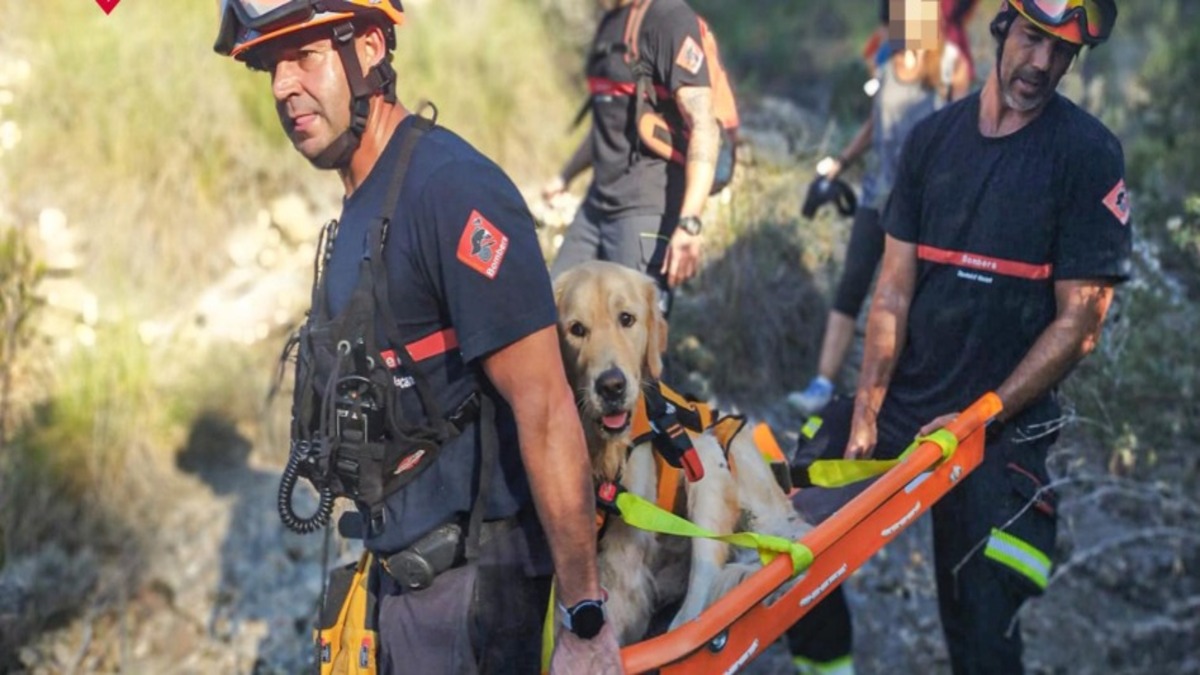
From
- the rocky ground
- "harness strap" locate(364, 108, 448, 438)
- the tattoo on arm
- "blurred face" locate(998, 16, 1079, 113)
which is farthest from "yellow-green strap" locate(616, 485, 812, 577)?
the rocky ground

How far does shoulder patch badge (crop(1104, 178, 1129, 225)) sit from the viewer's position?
3832 mm

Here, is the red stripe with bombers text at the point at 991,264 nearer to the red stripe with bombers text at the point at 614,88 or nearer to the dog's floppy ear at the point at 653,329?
the dog's floppy ear at the point at 653,329

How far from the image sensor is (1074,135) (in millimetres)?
3875

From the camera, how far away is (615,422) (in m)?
3.61

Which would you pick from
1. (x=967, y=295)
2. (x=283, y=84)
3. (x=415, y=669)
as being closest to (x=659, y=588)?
(x=415, y=669)

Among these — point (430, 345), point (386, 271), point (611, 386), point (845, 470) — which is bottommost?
point (845, 470)

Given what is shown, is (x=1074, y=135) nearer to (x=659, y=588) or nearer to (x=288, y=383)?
(x=659, y=588)

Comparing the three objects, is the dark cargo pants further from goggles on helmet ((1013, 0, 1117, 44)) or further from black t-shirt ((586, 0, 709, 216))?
black t-shirt ((586, 0, 709, 216))

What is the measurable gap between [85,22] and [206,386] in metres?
2.66

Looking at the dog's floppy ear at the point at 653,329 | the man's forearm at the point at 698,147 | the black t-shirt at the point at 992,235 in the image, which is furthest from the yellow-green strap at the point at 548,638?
the man's forearm at the point at 698,147

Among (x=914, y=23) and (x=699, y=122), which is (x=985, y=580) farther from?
(x=914, y=23)

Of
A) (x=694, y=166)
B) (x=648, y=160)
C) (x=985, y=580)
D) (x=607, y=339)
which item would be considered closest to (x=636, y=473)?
(x=607, y=339)

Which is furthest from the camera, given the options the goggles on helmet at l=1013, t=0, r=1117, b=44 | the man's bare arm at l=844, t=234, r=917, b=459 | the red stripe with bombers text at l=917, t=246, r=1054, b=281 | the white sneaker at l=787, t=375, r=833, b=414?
the white sneaker at l=787, t=375, r=833, b=414

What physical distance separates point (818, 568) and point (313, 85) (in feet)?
5.35
